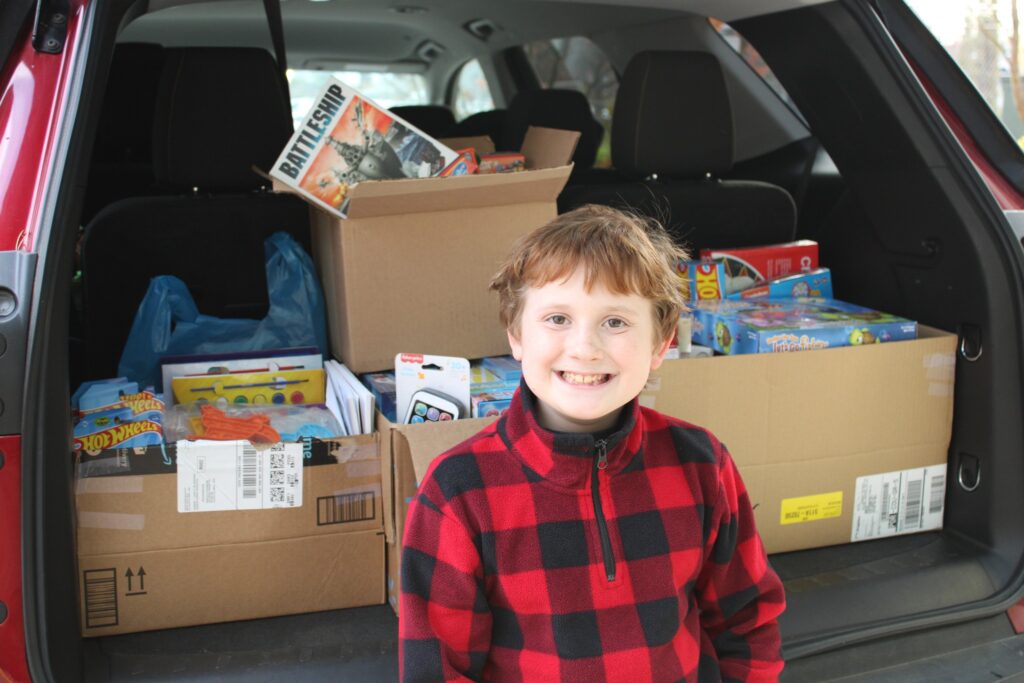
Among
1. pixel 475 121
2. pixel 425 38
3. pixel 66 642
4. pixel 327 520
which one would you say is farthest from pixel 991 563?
pixel 425 38

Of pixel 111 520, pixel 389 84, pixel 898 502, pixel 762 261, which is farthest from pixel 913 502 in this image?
pixel 389 84

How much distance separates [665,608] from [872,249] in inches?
56.6

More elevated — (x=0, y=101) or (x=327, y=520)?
(x=0, y=101)

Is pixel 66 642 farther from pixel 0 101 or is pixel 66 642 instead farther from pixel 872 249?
pixel 872 249

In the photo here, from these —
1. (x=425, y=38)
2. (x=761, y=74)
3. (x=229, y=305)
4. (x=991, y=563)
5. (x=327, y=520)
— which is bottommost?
(x=991, y=563)

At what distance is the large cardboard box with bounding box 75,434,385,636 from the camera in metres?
1.72

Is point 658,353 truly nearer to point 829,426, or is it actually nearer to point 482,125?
point 829,426

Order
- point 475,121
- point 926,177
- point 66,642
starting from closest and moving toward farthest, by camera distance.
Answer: point 66,642
point 926,177
point 475,121

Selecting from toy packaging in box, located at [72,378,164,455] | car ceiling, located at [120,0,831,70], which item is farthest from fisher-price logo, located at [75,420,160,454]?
car ceiling, located at [120,0,831,70]

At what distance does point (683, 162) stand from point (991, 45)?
1428 millimetres

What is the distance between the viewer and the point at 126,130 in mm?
3975

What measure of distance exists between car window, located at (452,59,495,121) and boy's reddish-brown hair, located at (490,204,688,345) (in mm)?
3912

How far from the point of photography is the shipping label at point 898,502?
217cm

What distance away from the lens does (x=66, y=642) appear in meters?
1.53
